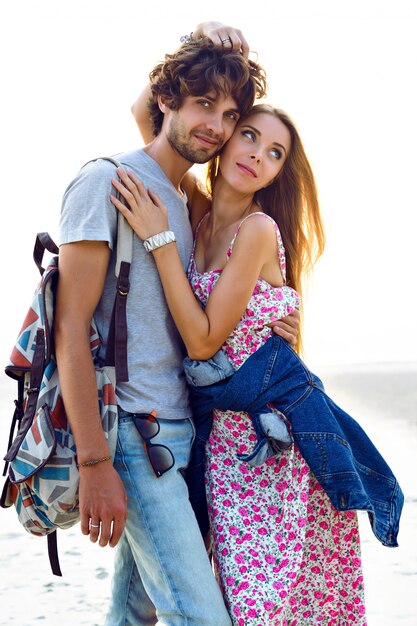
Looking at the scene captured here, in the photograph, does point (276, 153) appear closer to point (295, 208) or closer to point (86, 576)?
point (295, 208)

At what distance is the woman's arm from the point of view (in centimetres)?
281

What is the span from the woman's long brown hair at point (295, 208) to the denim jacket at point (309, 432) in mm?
412

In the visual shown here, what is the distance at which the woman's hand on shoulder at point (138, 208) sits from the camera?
2781mm

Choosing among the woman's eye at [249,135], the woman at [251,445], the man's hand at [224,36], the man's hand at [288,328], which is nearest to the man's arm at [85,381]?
the woman at [251,445]

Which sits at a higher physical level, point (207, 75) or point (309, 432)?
point (207, 75)

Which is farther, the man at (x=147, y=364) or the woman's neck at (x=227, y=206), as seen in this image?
the woman's neck at (x=227, y=206)

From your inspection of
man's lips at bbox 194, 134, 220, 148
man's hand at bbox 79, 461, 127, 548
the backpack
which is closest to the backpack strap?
the backpack

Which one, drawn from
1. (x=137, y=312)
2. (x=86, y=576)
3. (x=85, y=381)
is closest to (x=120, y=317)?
(x=137, y=312)

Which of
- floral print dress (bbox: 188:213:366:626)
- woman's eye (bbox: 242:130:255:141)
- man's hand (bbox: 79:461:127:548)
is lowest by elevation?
floral print dress (bbox: 188:213:366:626)

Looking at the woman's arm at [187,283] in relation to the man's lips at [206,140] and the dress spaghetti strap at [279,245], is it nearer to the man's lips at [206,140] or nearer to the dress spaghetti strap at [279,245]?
the dress spaghetti strap at [279,245]

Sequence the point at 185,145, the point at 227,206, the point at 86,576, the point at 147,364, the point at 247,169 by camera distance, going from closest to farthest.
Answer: the point at 147,364
the point at 185,145
the point at 247,169
the point at 227,206
the point at 86,576

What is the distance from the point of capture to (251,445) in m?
2.96

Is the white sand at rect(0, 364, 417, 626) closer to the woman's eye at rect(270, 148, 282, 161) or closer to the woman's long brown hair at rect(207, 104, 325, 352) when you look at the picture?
the woman's long brown hair at rect(207, 104, 325, 352)

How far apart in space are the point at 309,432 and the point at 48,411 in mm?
889
